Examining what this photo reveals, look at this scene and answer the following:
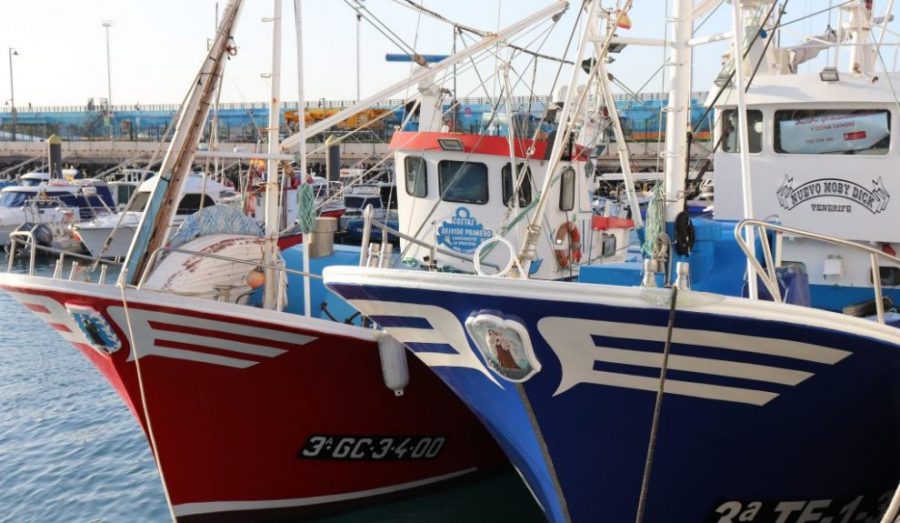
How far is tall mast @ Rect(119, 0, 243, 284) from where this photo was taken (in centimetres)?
820

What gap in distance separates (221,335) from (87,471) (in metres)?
4.32

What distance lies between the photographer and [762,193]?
10.3 metres

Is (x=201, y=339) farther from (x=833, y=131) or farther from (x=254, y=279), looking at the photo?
(x=833, y=131)

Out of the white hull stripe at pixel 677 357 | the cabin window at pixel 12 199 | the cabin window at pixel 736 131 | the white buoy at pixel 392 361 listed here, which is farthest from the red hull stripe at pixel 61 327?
the cabin window at pixel 12 199

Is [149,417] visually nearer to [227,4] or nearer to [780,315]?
[227,4]

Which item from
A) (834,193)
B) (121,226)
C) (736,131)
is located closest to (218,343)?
(736,131)

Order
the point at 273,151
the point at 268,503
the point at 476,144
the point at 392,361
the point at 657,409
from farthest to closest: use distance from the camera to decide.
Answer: the point at 476,144 → the point at 268,503 → the point at 273,151 → the point at 392,361 → the point at 657,409

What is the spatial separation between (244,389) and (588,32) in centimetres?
422

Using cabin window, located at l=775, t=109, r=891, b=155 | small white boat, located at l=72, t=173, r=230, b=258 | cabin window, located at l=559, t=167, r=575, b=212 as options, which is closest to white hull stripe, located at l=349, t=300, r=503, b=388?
cabin window, located at l=775, t=109, r=891, b=155

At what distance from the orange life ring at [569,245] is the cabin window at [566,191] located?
21 cm

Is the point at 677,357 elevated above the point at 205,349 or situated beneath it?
elevated above

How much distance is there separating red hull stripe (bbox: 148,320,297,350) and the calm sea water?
2248 mm

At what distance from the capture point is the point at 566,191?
39.9ft

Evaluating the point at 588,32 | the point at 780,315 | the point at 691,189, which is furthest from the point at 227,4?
the point at 780,315
